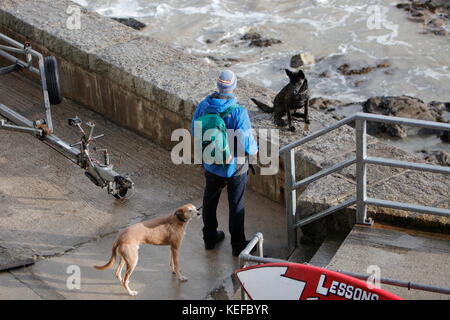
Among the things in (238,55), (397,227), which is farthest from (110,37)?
(238,55)

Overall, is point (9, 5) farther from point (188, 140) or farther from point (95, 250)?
point (95, 250)

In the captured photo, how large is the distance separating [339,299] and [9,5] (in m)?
7.04

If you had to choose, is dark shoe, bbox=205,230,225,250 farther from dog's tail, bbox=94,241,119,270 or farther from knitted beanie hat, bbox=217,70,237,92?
knitted beanie hat, bbox=217,70,237,92

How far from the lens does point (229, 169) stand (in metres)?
6.48

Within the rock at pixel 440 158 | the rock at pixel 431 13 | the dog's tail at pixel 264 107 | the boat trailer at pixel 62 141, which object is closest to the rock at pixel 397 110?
the rock at pixel 440 158

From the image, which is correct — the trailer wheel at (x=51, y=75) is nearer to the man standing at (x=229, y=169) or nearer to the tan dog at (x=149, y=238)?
the man standing at (x=229, y=169)

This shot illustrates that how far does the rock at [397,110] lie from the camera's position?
12.8 metres

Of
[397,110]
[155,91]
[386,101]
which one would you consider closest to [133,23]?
[386,101]

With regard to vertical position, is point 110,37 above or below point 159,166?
above

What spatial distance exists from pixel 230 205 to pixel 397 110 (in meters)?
7.00

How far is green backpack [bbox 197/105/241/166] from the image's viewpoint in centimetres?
628

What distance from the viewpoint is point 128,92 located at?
28.7ft

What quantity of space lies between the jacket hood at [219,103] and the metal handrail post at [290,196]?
602mm

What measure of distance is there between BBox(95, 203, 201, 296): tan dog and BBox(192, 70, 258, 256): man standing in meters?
0.41
